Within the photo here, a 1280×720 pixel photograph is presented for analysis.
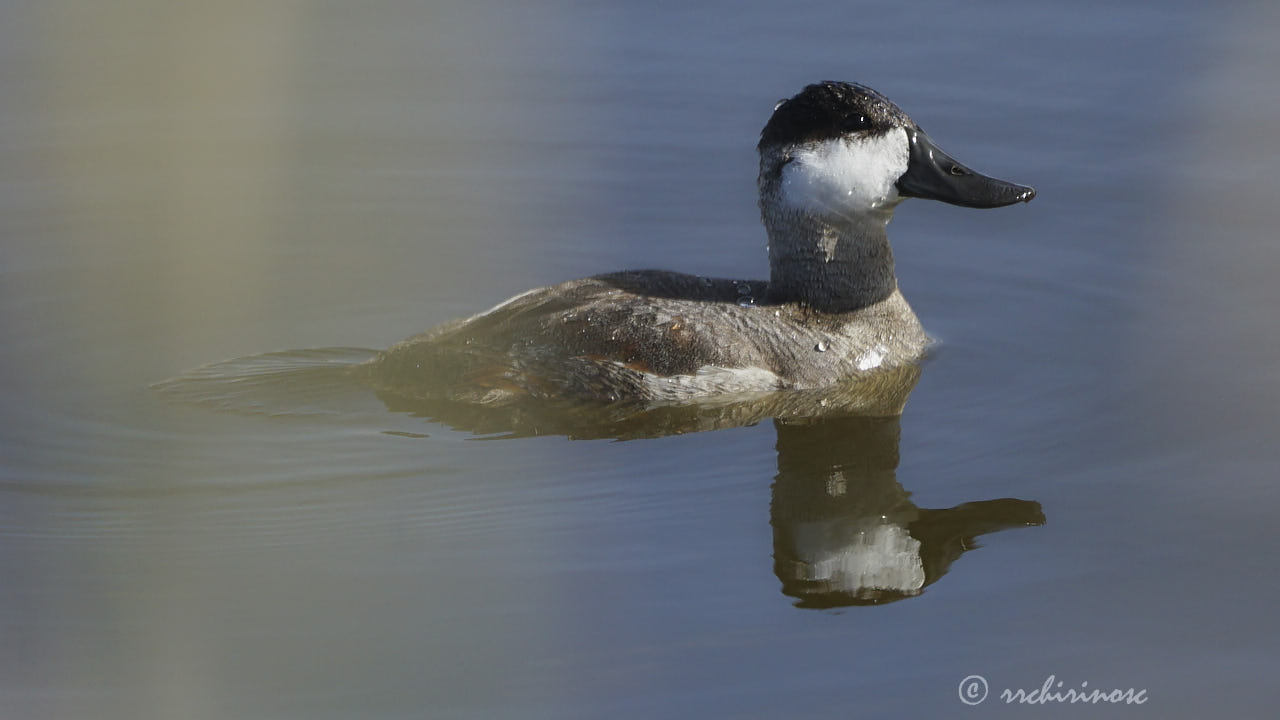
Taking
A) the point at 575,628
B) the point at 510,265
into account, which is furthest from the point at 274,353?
the point at 575,628

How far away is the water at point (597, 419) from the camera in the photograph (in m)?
4.31

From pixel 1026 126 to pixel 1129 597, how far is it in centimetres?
462

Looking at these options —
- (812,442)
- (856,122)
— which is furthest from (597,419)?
(856,122)

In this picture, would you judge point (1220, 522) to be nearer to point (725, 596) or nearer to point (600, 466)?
point (725, 596)

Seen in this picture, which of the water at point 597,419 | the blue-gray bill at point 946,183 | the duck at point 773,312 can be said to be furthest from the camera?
the blue-gray bill at point 946,183

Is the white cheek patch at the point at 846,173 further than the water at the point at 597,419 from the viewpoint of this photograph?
Yes

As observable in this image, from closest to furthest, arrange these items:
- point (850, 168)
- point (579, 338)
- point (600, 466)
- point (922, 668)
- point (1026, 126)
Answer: point (922, 668), point (600, 466), point (579, 338), point (850, 168), point (1026, 126)

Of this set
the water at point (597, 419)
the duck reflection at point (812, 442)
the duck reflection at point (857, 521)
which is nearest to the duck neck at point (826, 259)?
the duck reflection at point (812, 442)

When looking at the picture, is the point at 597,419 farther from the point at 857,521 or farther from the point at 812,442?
the point at 857,521

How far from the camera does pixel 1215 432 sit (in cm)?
604

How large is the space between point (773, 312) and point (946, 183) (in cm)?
95

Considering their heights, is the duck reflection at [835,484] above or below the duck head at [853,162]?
below

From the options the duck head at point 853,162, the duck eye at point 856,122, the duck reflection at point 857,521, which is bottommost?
the duck reflection at point 857,521

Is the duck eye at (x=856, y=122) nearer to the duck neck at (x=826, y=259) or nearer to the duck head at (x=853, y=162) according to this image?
the duck head at (x=853, y=162)
